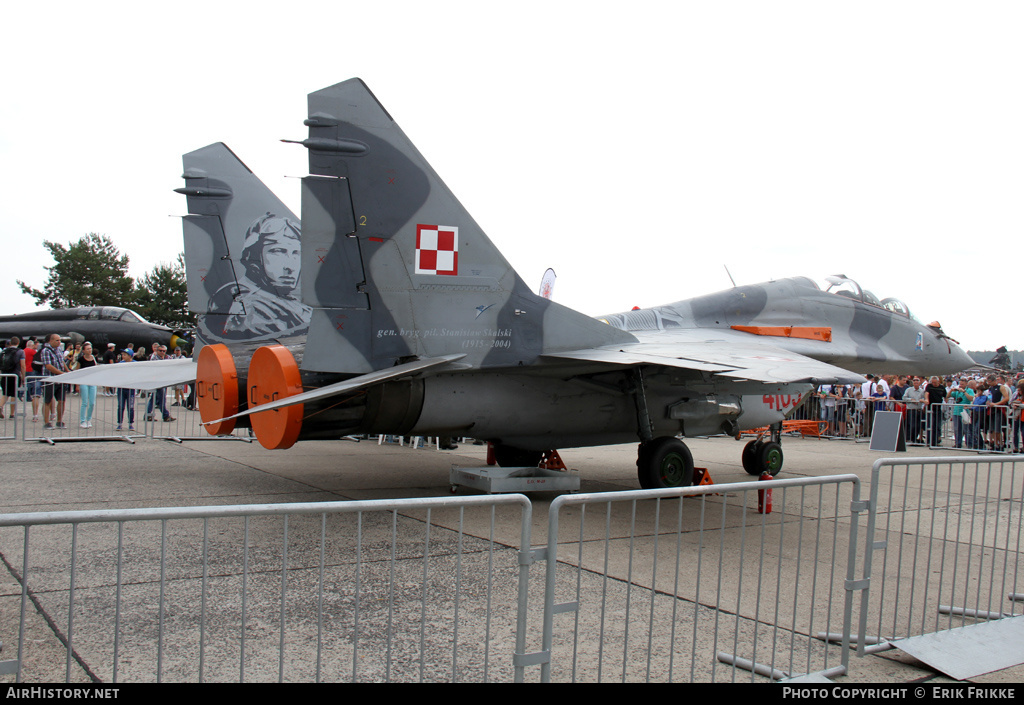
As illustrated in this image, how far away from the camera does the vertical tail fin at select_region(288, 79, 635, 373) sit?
21.8ft

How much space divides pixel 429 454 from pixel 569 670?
928 cm

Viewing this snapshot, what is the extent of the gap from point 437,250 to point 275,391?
2.00m

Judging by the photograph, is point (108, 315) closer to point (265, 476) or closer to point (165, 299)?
point (265, 476)

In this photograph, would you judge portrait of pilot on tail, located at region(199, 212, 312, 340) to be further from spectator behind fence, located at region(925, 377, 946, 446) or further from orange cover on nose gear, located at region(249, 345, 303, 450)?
spectator behind fence, located at region(925, 377, 946, 446)

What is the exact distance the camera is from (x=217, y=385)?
7477mm

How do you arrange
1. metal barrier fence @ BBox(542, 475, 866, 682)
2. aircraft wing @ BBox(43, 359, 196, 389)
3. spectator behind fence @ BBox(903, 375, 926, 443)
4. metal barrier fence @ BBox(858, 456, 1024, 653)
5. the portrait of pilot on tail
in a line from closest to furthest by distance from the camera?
metal barrier fence @ BBox(542, 475, 866, 682), metal barrier fence @ BBox(858, 456, 1024, 653), aircraft wing @ BBox(43, 359, 196, 389), the portrait of pilot on tail, spectator behind fence @ BBox(903, 375, 926, 443)

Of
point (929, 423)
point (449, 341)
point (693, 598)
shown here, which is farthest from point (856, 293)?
point (929, 423)

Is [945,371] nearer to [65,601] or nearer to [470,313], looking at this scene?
[470,313]

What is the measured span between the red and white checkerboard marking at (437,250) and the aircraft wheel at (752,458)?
6039mm

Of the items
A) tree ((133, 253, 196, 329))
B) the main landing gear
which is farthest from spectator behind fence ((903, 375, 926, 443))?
tree ((133, 253, 196, 329))

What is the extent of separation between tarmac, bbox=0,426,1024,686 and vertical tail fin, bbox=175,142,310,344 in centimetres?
199

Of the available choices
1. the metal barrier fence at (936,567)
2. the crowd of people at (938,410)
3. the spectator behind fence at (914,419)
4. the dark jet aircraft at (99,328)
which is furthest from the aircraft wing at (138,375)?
the dark jet aircraft at (99,328)
